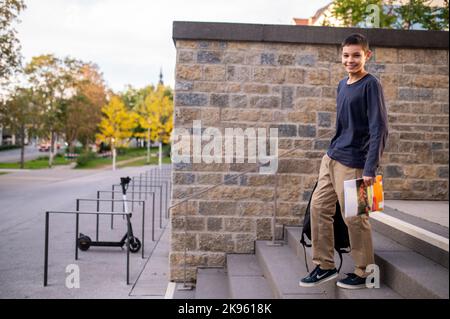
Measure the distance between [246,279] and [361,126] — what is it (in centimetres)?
193

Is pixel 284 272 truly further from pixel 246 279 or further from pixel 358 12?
pixel 358 12

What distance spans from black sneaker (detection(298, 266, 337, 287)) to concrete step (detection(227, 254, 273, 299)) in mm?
491

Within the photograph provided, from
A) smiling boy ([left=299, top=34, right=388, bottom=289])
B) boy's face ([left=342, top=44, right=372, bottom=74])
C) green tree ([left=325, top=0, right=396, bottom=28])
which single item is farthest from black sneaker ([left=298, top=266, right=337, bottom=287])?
green tree ([left=325, top=0, right=396, bottom=28])

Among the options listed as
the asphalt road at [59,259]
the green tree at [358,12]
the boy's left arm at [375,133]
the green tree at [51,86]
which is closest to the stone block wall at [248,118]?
the asphalt road at [59,259]

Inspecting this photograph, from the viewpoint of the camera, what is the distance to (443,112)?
5.52 meters

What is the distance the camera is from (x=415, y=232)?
367cm

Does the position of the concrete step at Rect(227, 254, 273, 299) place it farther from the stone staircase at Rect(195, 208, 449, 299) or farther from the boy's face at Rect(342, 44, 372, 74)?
the boy's face at Rect(342, 44, 372, 74)

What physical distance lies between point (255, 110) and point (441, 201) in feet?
8.42

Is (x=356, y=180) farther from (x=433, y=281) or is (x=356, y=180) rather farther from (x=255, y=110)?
(x=255, y=110)

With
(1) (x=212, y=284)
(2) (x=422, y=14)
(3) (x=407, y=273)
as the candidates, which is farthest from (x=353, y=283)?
(2) (x=422, y=14)

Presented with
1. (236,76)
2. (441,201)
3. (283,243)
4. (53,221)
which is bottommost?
(53,221)

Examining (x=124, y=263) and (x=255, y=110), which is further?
(x=124, y=263)

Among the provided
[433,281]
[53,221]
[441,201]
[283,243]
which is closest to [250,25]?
[283,243]
